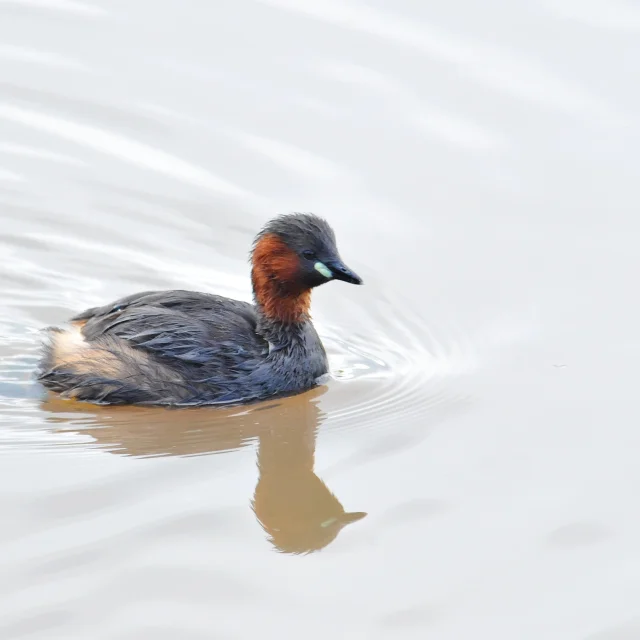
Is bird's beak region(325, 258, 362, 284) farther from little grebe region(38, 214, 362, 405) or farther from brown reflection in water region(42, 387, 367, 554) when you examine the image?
brown reflection in water region(42, 387, 367, 554)

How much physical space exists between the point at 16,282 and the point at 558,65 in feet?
15.4

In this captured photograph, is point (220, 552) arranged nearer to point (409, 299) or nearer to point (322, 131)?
point (409, 299)

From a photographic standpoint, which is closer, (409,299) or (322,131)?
(409,299)

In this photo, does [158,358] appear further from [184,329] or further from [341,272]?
[341,272]

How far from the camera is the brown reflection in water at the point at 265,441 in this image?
20.6 feet

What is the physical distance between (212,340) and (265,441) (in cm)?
82

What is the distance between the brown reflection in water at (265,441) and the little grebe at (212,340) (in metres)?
0.12

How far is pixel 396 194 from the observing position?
960cm

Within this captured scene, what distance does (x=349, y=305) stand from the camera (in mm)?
8828

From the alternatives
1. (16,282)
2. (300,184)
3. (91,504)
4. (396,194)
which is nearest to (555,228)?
(396,194)

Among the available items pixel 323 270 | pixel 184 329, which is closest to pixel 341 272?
pixel 323 270

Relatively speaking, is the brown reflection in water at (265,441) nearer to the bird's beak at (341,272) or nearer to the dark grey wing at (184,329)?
the dark grey wing at (184,329)

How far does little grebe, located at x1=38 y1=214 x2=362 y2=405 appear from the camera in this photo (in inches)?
302

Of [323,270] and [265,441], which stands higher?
[323,270]
